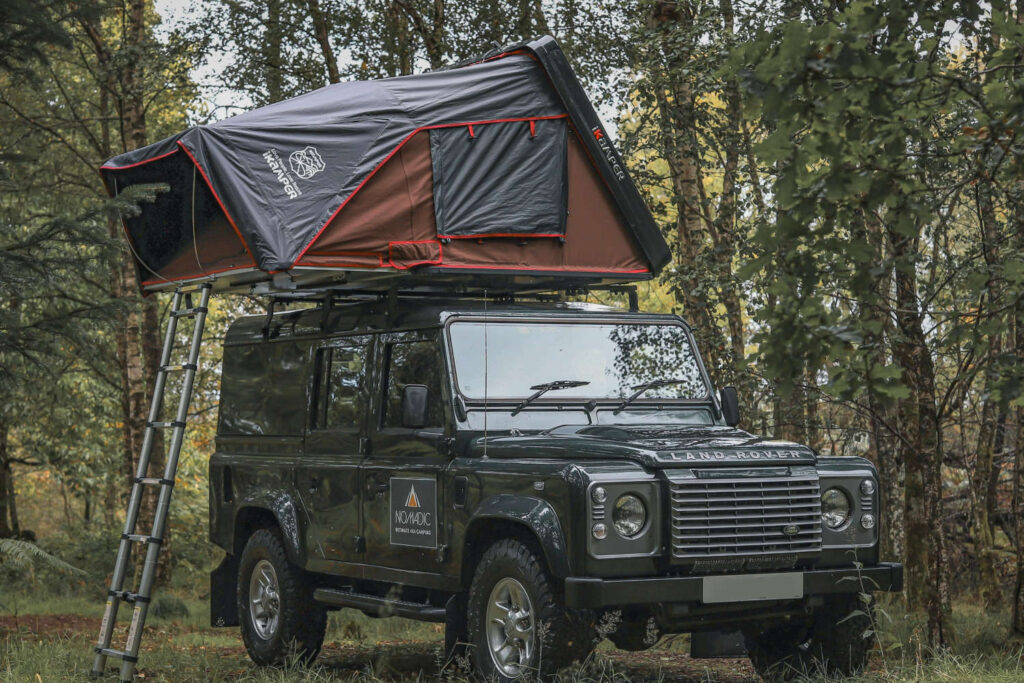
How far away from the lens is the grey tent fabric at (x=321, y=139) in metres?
7.77

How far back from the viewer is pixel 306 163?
799 centimetres

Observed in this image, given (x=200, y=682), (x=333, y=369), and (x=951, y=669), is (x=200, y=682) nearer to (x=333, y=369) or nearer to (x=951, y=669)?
(x=333, y=369)

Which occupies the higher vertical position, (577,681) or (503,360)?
(503,360)

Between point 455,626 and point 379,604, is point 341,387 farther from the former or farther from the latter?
point 455,626

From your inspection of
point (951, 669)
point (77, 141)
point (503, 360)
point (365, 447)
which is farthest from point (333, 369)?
point (77, 141)

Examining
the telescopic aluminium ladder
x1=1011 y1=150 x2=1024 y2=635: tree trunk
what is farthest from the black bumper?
the telescopic aluminium ladder

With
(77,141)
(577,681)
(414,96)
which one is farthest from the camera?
(77,141)

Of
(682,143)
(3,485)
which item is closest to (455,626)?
(682,143)

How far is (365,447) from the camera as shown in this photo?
8336 millimetres

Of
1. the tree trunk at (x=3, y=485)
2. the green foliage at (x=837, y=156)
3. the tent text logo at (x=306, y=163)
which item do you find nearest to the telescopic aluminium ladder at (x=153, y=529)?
the tent text logo at (x=306, y=163)

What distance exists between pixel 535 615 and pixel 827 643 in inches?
73.5

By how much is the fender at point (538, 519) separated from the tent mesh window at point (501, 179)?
201 cm

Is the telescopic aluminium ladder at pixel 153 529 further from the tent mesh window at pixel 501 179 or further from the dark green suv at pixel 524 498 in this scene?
the tent mesh window at pixel 501 179

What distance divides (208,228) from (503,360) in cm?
225
